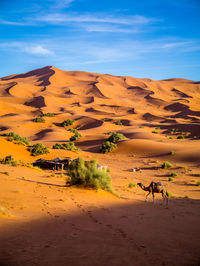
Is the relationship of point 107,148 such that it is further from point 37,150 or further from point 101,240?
point 101,240

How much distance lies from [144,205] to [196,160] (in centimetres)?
1305

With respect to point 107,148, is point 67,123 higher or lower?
higher

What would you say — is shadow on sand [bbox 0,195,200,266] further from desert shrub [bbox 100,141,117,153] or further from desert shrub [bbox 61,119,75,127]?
desert shrub [bbox 61,119,75,127]

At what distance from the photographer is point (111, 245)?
4.09 metres

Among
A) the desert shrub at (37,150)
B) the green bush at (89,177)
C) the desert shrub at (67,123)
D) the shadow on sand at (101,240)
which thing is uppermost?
the desert shrub at (67,123)

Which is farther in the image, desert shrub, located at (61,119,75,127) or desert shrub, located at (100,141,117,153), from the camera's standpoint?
desert shrub, located at (61,119,75,127)

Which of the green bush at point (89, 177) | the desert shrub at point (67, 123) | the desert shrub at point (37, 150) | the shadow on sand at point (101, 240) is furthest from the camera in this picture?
the desert shrub at point (67, 123)

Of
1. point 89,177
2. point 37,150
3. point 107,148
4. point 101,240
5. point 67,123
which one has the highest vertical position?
point 67,123

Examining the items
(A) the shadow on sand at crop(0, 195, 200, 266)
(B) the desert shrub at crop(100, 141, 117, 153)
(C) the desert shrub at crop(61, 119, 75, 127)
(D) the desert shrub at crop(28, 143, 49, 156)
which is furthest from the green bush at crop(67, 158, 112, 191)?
(C) the desert shrub at crop(61, 119, 75, 127)

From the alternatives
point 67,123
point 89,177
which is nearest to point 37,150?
point 89,177

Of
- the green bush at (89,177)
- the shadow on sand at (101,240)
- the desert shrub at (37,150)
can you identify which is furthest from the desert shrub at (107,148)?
the shadow on sand at (101,240)

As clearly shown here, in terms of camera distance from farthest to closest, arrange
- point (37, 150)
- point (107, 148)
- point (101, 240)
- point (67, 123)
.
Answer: point (67, 123) < point (107, 148) < point (37, 150) < point (101, 240)

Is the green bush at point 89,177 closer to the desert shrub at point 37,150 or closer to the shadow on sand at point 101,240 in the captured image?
the shadow on sand at point 101,240

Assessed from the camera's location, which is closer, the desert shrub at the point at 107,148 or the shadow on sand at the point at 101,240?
the shadow on sand at the point at 101,240
